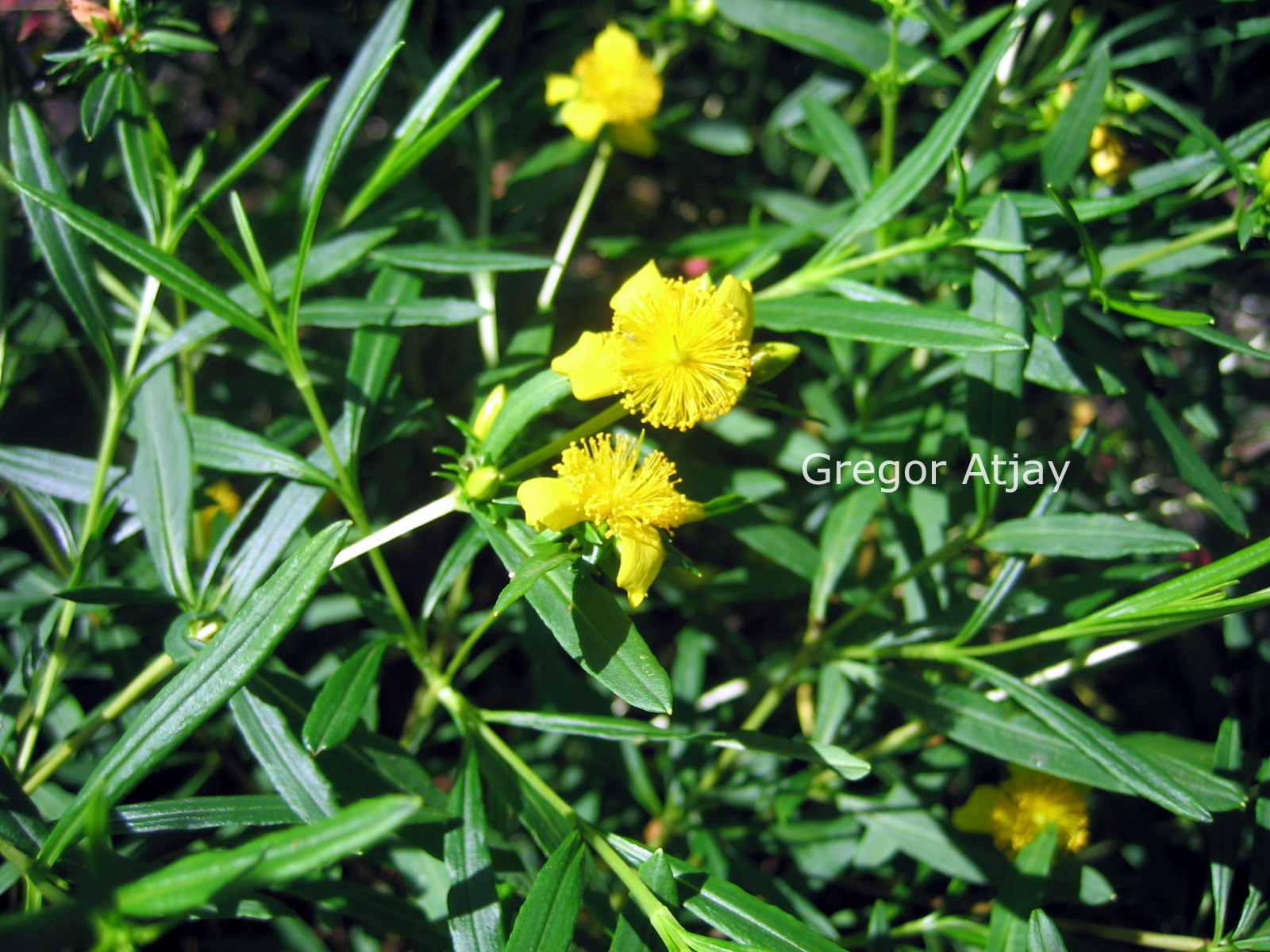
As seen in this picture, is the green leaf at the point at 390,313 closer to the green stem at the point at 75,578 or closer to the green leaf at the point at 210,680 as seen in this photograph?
the green stem at the point at 75,578

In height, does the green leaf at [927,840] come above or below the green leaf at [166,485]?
below

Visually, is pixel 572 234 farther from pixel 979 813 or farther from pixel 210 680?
pixel 979 813

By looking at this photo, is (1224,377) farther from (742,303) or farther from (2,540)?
(2,540)

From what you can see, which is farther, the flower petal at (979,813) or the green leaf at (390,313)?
the flower petal at (979,813)

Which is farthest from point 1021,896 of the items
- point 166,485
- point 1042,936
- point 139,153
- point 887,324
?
point 139,153

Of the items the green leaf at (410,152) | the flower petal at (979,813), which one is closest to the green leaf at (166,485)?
the green leaf at (410,152)

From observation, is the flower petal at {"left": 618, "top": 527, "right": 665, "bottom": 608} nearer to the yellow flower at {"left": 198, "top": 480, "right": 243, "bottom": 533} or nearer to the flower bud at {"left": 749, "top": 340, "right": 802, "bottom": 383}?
the flower bud at {"left": 749, "top": 340, "right": 802, "bottom": 383}

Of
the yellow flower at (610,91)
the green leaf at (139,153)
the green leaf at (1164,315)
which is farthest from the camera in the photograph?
the yellow flower at (610,91)
